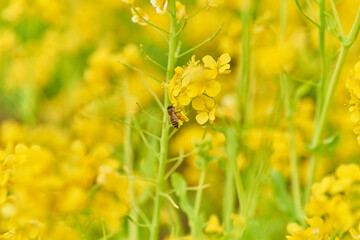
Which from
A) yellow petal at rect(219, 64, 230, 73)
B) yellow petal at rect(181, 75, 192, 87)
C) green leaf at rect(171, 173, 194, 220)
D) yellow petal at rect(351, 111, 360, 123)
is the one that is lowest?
green leaf at rect(171, 173, 194, 220)

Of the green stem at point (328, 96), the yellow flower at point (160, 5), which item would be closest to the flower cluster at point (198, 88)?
the yellow flower at point (160, 5)

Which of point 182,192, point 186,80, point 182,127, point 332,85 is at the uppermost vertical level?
point 182,127

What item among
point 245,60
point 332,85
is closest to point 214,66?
point 332,85

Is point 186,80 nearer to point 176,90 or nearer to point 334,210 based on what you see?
point 176,90

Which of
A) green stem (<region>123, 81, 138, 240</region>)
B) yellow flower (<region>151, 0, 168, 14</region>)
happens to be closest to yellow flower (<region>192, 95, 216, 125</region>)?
yellow flower (<region>151, 0, 168, 14</region>)

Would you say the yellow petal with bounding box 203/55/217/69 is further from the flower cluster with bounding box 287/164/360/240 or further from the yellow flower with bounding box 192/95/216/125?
the flower cluster with bounding box 287/164/360/240

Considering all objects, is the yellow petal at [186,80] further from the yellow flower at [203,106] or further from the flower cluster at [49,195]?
the flower cluster at [49,195]

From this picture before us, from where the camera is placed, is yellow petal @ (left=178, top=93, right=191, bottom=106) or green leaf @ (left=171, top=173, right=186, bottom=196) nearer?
yellow petal @ (left=178, top=93, right=191, bottom=106)
